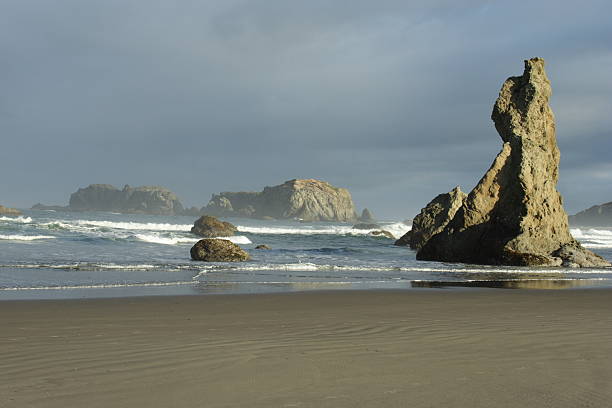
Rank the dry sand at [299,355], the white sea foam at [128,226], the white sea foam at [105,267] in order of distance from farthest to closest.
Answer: the white sea foam at [128,226]
the white sea foam at [105,267]
the dry sand at [299,355]

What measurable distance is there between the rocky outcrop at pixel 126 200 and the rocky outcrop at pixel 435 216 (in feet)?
493

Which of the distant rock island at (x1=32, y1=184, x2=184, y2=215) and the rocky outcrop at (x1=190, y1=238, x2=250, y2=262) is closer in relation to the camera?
the rocky outcrop at (x1=190, y1=238, x2=250, y2=262)

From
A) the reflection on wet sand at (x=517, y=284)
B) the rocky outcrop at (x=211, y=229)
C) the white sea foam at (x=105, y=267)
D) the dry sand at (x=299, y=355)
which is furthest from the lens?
the rocky outcrop at (x=211, y=229)

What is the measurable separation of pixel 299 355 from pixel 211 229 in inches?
1507

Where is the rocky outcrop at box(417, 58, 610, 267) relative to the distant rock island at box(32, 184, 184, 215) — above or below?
below

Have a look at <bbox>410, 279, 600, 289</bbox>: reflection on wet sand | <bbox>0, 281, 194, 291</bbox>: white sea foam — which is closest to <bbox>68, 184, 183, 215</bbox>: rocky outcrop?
<bbox>0, 281, 194, 291</bbox>: white sea foam

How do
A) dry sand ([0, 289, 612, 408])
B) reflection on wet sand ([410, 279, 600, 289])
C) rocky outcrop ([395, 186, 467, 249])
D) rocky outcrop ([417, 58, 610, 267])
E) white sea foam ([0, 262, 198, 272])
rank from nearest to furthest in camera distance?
1. dry sand ([0, 289, 612, 408])
2. reflection on wet sand ([410, 279, 600, 289])
3. white sea foam ([0, 262, 198, 272])
4. rocky outcrop ([417, 58, 610, 267])
5. rocky outcrop ([395, 186, 467, 249])

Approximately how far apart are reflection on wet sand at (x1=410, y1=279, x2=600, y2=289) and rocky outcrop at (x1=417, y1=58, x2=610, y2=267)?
5.10m

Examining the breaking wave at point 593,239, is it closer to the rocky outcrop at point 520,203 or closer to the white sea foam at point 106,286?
the rocky outcrop at point 520,203

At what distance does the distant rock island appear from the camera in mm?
177375

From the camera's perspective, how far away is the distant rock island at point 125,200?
6983 inches

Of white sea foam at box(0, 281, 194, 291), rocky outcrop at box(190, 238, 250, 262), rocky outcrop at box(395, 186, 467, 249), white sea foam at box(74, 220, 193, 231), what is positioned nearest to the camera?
white sea foam at box(0, 281, 194, 291)

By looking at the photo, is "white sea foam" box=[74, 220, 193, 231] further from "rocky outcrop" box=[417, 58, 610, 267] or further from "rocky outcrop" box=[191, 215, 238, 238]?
"rocky outcrop" box=[417, 58, 610, 267]

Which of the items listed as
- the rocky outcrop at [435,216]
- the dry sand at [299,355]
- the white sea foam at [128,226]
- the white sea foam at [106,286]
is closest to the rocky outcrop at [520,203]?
the rocky outcrop at [435,216]
